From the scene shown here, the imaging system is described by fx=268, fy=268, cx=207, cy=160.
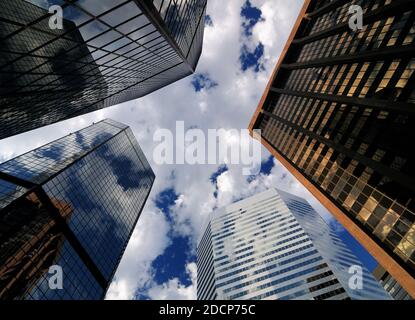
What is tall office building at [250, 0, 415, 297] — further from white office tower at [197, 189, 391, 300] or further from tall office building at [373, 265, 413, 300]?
tall office building at [373, 265, 413, 300]

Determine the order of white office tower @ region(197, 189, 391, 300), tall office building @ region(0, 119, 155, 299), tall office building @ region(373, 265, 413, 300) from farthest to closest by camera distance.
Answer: tall office building @ region(373, 265, 413, 300), white office tower @ region(197, 189, 391, 300), tall office building @ region(0, 119, 155, 299)

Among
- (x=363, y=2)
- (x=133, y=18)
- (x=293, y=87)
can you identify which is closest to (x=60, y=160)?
(x=133, y=18)

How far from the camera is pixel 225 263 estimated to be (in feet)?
332

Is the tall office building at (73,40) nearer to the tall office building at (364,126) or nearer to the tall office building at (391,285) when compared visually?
the tall office building at (364,126)

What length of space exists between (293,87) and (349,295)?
189ft

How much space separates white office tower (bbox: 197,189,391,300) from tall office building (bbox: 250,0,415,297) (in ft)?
131

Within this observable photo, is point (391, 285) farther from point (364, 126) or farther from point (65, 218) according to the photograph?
point (65, 218)

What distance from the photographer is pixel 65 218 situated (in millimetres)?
53000

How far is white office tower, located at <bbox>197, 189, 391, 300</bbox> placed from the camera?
7803 centimetres

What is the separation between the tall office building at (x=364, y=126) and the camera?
31.3 m

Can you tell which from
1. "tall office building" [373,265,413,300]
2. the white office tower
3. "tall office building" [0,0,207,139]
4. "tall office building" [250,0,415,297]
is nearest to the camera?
"tall office building" [0,0,207,139]

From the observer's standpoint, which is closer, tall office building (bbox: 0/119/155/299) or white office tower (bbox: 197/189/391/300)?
tall office building (bbox: 0/119/155/299)

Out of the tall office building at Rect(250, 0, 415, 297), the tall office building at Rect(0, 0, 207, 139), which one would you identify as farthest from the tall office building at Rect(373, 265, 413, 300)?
the tall office building at Rect(0, 0, 207, 139)

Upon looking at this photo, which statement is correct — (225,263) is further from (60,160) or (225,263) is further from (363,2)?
(363,2)
